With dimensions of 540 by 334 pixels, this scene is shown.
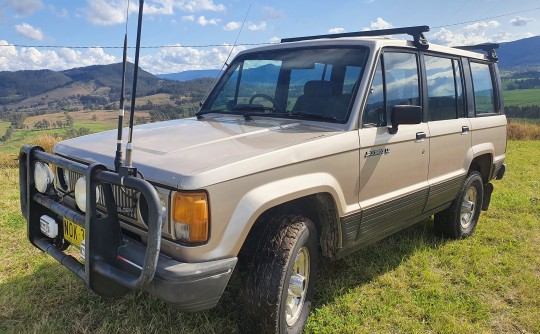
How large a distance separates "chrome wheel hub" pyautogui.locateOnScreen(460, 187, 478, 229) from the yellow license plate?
394cm

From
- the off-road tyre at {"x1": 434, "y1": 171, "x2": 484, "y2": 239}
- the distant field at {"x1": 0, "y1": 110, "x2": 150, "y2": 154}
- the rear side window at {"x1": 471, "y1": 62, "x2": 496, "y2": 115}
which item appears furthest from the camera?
the distant field at {"x1": 0, "y1": 110, "x2": 150, "y2": 154}

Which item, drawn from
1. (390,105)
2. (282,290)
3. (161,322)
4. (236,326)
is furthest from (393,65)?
(161,322)

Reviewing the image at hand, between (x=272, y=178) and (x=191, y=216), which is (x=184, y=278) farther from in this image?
(x=272, y=178)

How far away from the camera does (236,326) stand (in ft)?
8.98

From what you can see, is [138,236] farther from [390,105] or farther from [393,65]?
[393,65]

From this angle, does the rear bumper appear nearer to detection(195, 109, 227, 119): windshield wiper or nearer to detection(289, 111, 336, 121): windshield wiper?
detection(289, 111, 336, 121): windshield wiper

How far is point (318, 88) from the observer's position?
3.31 meters

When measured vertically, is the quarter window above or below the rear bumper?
above

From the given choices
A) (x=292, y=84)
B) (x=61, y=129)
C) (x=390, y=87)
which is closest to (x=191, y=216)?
(x=292, y=84)

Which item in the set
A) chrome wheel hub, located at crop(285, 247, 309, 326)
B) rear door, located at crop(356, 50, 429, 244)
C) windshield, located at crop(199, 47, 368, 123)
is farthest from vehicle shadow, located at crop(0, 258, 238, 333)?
windshield, located at crop(199, 47, 368, 123)

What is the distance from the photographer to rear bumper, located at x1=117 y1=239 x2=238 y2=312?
1.96 meters

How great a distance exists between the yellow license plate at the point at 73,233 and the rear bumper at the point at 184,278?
324 mm

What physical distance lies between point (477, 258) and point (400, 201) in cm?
140

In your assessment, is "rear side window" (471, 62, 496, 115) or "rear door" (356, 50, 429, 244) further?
"rear side window" (471, 62, 496, 115)
